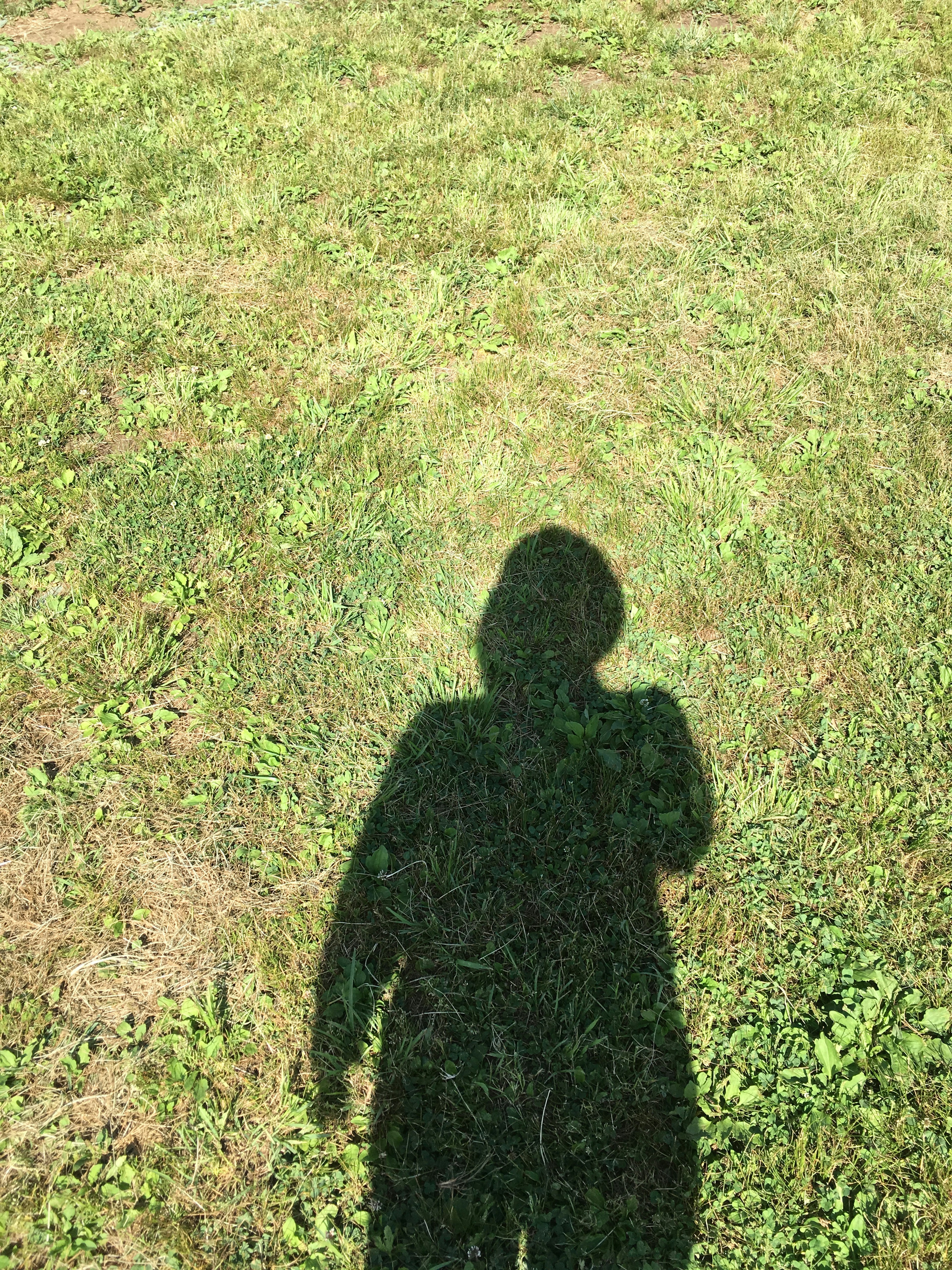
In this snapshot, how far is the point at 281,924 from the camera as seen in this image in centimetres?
309

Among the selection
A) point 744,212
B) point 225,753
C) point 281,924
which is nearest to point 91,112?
point 744,212

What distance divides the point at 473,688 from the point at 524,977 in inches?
48.8

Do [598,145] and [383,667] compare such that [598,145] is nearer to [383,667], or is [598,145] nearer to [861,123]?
[861,123]

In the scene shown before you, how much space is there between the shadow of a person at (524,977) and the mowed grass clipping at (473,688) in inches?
0.6

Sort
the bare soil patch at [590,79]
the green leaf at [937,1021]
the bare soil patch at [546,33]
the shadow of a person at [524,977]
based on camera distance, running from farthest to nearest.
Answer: the bare soil patch at [546,33], the bare soil patch at [590,79], the green leaf at [937,1021], the shadow of a person at [524,977]

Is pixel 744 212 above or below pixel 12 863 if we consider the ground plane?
above

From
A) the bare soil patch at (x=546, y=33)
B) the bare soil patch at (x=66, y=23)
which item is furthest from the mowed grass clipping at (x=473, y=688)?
the bare soil patch at (x=66, y=23)

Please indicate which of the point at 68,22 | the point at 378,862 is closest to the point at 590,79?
the point at 68,22

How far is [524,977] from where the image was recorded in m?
2.95

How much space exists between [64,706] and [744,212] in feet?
18.1

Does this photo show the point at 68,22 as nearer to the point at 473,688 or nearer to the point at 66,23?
the point at 66,23

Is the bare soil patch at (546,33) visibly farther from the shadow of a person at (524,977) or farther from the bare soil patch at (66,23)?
the shadow of a person at (524,977)

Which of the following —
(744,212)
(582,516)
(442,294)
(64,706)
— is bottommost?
(64,706)

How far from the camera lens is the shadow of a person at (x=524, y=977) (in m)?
2.52
